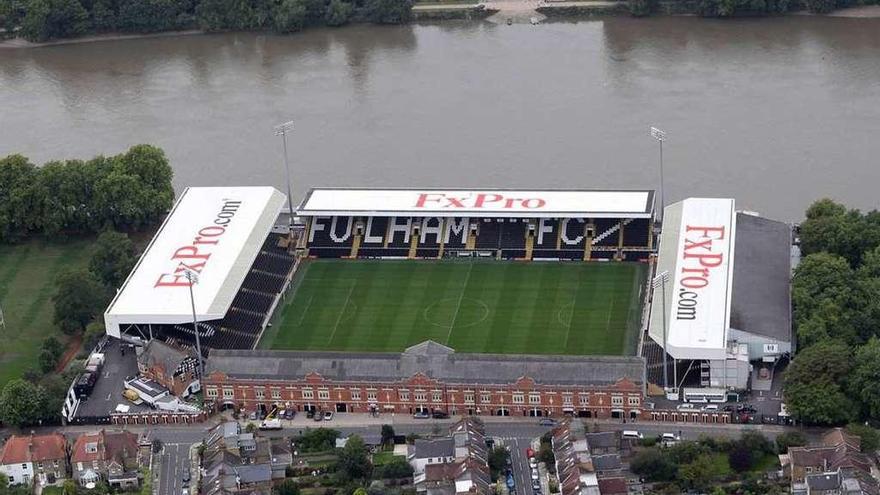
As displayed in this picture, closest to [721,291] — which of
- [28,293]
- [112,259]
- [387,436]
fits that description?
[387,436]

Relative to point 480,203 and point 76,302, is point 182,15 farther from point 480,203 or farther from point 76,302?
point 76,302

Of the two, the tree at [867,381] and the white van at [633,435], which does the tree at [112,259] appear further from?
the tree at [867,381]

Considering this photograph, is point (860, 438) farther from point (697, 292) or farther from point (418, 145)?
point (418, 145)

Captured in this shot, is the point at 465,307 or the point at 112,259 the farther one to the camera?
the point at 112,259

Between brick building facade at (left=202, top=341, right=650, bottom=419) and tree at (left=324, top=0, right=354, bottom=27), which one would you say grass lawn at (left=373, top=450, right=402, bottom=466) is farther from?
tree at (left=324, top=0, right=354, bottom=27)

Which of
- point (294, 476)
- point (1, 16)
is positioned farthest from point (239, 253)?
point (1, 16)

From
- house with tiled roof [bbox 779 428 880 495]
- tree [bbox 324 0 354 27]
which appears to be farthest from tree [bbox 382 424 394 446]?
tree [bbox 324 0 354 27]
